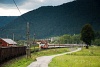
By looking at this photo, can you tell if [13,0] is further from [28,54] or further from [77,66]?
[28,54]

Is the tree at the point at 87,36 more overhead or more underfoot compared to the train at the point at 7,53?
more overhead

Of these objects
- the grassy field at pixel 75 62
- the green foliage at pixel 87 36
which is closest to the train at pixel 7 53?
the grassy field at pixel 75 62

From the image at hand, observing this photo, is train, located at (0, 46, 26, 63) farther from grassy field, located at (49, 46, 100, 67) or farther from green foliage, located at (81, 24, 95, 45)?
green foliage, located at (81, 24, 95, 45)

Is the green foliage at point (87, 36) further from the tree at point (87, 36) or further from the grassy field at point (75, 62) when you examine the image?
the grassy field at point (75, 62)

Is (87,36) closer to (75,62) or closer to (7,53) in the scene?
(7,53)

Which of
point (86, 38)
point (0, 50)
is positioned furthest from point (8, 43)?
point (0, 50)

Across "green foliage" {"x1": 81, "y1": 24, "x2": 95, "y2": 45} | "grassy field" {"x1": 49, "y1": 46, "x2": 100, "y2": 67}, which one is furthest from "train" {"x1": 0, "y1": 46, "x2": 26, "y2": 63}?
"green foliage" {"x1": 81, "y1": 24, "x2": 95, "y2": 45}

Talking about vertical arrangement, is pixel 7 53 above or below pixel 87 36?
below

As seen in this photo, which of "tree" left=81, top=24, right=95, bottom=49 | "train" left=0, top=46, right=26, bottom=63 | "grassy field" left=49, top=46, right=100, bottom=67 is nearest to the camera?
"grassy field" left=49, top=46, right=100, bottom=67

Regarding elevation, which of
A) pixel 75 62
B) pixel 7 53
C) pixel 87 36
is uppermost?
pixel 87 36

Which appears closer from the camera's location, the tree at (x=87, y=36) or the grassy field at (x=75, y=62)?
the grassy field at (x=75, y=62)

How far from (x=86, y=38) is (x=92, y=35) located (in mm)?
4136

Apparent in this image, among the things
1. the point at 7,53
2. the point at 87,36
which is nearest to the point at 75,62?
the point at 7,53

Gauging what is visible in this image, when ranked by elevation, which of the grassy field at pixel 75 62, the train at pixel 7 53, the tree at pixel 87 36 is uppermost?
the tree at pixel 87 36
